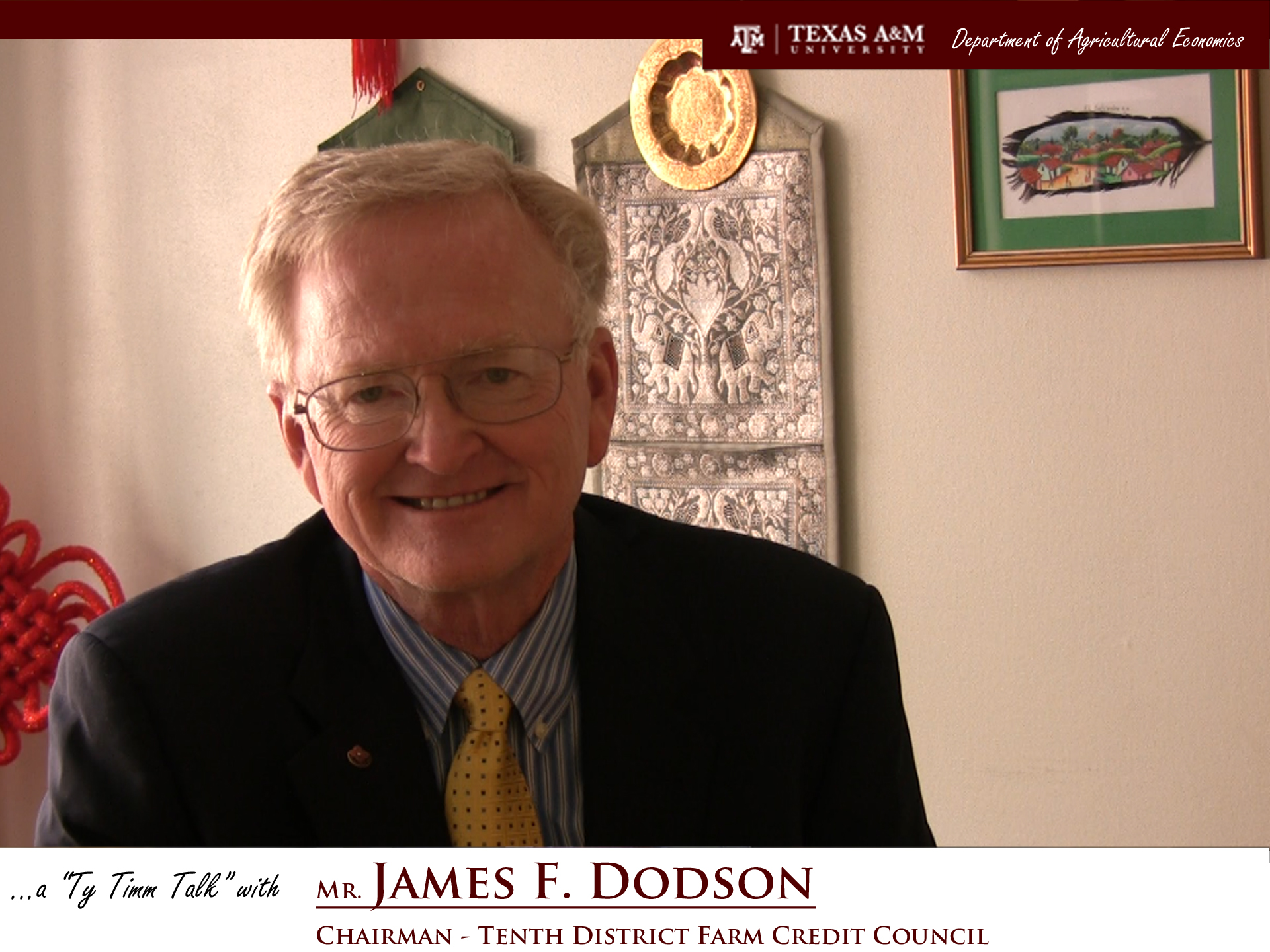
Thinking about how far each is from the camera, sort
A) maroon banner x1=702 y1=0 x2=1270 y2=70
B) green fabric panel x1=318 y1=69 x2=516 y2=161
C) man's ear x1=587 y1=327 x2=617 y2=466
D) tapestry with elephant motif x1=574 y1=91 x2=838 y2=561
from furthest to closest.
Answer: green fabric panel x1=318 y1=69 x2=516 y2=161 < tapestry with elephant motif x1=574 y1=91 x2=838 y2=561 < maroon banner x1=702 y1=0 x2=1270 y2=70 < man's ear x1=587 y1=327 x2=617 y2=466

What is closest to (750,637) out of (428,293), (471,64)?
(428,293)

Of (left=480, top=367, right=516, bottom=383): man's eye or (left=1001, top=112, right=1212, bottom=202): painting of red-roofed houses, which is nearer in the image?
(left=480, top=367, right=516, bottom=383): man's eye

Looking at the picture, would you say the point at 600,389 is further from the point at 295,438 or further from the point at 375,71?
the point at 375,71

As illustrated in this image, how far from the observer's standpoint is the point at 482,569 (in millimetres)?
982

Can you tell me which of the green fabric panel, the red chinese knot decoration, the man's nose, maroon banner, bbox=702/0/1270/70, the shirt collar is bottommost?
the red chinese knot decoration

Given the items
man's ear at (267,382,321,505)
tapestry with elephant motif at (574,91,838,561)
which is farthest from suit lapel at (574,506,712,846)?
tapestry with elephant motif at (574,91,838,561)

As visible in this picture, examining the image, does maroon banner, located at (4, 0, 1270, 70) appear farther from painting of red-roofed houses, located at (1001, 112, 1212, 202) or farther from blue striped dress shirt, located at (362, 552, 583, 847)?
blue striped dress shirt, located at (362, 552, 583, 847)

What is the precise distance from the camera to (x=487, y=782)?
1.01 m

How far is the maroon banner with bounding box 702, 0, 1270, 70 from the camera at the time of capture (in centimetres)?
139

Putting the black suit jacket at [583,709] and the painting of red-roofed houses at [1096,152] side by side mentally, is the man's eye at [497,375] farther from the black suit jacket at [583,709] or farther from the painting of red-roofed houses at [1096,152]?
the painting of red-roofed houses at [1096,152]

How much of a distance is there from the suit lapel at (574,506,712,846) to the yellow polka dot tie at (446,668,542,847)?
5 centimetres
